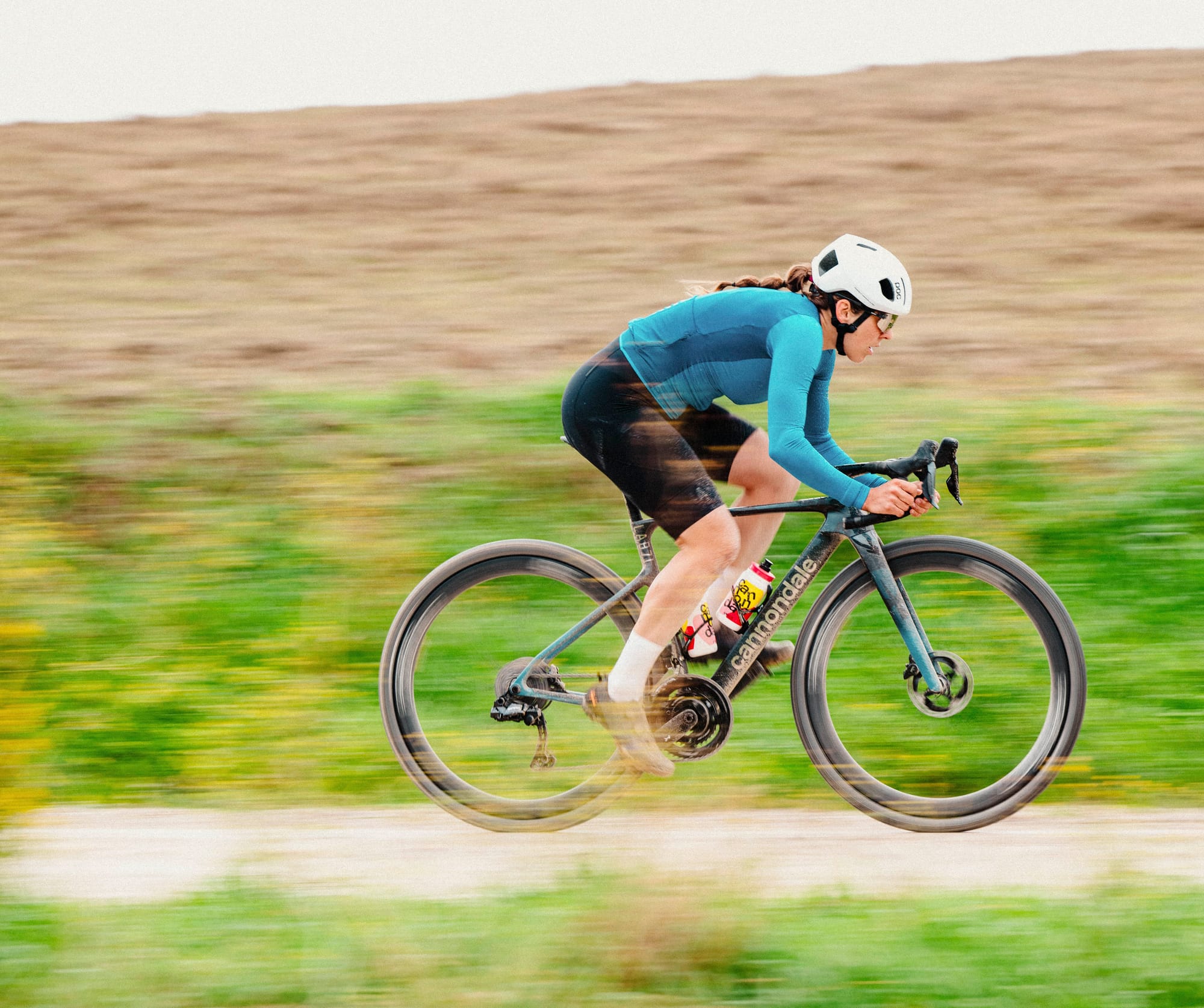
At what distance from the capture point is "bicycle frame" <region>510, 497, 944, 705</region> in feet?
13.0

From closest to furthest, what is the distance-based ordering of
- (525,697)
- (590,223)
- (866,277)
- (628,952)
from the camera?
1. (628,952)
2. (866,277)
3. (525,697)
4. (590,223)

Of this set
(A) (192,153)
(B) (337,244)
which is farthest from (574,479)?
(A) (192,153)

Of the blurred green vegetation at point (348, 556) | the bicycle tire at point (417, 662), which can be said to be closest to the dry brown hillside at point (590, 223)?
the blurred green vegetation at point (348, 556)

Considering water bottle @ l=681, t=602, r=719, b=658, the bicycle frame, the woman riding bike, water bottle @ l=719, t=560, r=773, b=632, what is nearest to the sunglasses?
the woman riding bike

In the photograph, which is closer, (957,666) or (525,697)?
(957,666)

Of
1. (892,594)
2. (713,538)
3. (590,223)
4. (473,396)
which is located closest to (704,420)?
(713,538)

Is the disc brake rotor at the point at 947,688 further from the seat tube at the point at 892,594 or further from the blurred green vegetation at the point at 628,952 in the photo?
the blurred green vegetation at the point at 628,952

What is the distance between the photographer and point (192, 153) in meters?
14.0

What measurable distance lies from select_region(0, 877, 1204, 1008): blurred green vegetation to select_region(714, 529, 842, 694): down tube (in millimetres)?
817

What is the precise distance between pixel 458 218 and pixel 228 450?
18.4ft

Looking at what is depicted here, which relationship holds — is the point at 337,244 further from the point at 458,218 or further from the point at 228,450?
the point at 228,450

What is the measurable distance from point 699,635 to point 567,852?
2.50 feet

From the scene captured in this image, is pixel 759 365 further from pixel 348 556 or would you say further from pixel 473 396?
pixel 473 396

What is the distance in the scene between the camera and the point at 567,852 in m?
3.88
